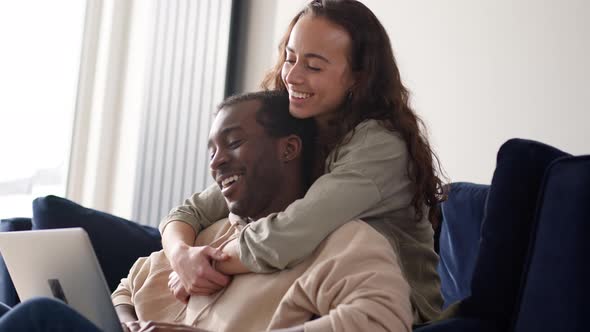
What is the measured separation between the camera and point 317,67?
1739mm

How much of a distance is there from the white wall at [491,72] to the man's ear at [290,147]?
115 cm

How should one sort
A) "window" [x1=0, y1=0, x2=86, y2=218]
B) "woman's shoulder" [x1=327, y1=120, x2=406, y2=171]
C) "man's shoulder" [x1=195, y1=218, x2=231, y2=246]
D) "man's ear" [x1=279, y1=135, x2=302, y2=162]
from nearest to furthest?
"woman's shoulder" [x1=327, y1=120, x2=406, y2=171] → "man's ear" [x1=279, y1=135, x2=302, y2=162] → "man's shoulder" [x1=195, y1=218, x2=231, y2=246] → "window" [x1=0, y1=0, x2=86, y2=218]

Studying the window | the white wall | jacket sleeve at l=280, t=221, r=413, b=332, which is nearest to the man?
jacket sleeve at l=280, t=221, r=413, b=332

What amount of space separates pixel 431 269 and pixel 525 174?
331 millimetres

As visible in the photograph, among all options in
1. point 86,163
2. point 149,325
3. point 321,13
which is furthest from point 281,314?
point 86,163

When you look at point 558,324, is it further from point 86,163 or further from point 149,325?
point 86,163

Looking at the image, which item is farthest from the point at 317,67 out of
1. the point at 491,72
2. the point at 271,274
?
the point at 491,72

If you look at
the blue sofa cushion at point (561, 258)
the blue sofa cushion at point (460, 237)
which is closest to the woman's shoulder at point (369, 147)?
the blue sofa cushion at point (561, 258)

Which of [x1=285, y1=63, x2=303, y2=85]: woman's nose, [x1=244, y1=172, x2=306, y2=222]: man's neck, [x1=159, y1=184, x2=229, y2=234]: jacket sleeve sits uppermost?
[x1=285, y1=63, x2=303, y2=85]: woman's nose

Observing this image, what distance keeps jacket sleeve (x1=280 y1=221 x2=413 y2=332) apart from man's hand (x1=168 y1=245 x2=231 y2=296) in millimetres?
213

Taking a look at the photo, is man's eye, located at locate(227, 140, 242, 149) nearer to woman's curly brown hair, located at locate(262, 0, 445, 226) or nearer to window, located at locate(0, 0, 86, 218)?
woman's curly brown hair, located at locate(262, 0, 445, 226)

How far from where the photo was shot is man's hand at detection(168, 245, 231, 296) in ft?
5.34

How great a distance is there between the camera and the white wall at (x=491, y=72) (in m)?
2.58

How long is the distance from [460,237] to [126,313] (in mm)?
858
